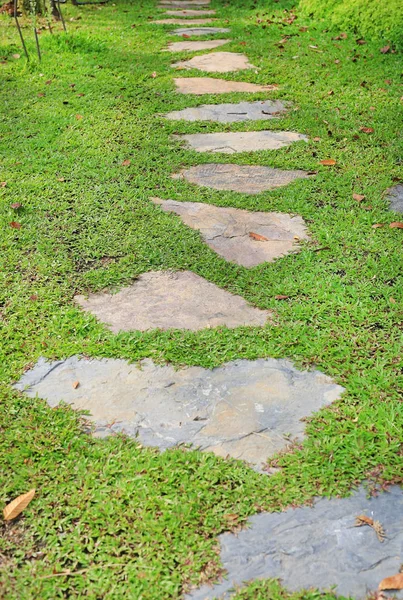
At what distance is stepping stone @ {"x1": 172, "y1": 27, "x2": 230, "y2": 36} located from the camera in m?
7.70

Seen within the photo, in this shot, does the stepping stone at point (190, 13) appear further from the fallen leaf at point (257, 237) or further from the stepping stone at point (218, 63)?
the fallen leaf at point (257, 237)

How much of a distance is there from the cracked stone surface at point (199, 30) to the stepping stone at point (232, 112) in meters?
2.93

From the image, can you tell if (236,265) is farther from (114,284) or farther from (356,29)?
(356,29)

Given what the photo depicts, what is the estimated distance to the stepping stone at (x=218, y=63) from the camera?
6215 millimetres

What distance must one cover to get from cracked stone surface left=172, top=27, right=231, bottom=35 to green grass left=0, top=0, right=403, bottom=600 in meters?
1.83

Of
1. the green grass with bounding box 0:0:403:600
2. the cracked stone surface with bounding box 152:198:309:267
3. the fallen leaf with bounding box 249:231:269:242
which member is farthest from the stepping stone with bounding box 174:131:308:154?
the fallen leaf with bounding box 249:231:269:242

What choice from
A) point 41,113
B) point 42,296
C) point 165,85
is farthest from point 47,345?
point 165,85

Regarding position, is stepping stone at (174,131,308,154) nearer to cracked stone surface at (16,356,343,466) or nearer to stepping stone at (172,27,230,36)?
cracked stone surface at (16,356,343,466)

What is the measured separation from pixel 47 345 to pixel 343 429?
1.26 m

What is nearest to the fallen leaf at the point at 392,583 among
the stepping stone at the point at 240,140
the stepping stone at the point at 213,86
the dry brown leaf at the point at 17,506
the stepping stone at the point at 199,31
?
the dry brown leaf at the point at 17,506

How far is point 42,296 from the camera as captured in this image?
117 inches

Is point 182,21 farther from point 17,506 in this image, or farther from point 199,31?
point 17,506

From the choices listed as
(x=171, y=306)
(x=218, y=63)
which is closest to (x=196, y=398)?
(x=171, y=306)

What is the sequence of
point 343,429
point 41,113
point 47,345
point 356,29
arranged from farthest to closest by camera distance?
point 356,29, point 41,113, point 47,345, point 343,429
